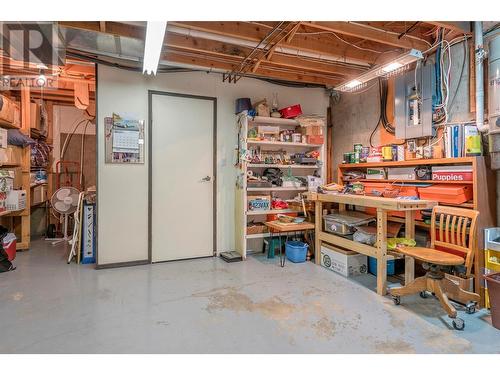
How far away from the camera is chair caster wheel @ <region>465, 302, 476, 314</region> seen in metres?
2.55

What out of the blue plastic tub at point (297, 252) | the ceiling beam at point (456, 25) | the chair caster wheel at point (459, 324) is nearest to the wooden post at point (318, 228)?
the blue plastic tub at point (297, 252)

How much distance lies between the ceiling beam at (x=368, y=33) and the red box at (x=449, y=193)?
162cm

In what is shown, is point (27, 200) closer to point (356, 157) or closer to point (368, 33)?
point (356, 157)

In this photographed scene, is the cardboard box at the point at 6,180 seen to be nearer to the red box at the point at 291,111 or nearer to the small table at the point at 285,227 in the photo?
the small table at the point at 285,227

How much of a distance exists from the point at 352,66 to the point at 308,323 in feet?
11.5

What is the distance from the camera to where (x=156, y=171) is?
4.06 metres

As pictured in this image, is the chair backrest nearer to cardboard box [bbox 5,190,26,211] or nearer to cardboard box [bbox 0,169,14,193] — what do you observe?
cardboard box [bbox 0,169,14,193]

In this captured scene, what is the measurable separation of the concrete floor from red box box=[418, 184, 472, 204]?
995 millimetres

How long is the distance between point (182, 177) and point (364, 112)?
110 inches

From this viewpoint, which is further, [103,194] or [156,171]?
[156,171]

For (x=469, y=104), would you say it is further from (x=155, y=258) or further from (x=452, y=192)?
(x=155, y=258)

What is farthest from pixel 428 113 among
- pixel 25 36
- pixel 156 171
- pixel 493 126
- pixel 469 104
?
pixel 25 36

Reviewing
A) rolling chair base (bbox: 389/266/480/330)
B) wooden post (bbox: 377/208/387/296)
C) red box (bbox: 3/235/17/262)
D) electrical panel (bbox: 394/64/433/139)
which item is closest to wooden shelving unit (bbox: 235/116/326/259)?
electrical panel (bbox: 394/64/433/139)

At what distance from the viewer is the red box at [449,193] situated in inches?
112
